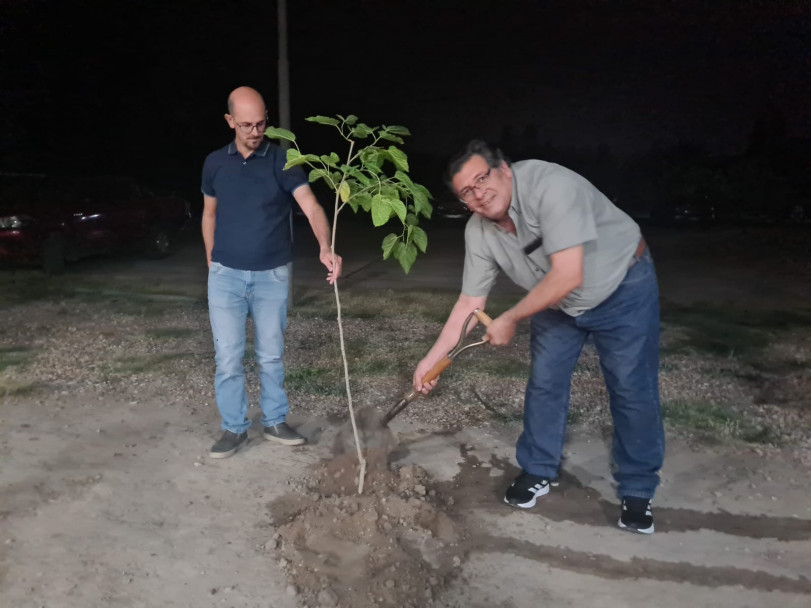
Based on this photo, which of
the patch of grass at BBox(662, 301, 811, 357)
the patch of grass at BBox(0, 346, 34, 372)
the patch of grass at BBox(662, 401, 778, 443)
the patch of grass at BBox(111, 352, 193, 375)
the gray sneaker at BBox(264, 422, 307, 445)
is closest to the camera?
the gray sneaker at BBox(264, 422, 307, 445)

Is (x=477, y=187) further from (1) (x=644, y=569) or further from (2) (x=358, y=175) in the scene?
(1) (x=644, y=569)

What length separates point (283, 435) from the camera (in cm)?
396

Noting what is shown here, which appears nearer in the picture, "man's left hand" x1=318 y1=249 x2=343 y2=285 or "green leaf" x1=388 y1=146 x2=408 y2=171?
"green leaf" x1=388 y1=146 x2=408 y2=171

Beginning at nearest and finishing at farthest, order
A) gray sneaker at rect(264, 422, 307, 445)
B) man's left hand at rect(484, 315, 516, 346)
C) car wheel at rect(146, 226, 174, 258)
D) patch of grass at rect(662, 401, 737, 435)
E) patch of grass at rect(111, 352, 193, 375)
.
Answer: man's left hand at rect(484, 315, 516, 346)
gray sneaker at rect(264, 422, 307, 445)
patch of grass at rect(662, 401, 737, 435)
patch of grass at rect(111, 352, 193, 375)
car wheel at rect(146, 226, 174, 258)

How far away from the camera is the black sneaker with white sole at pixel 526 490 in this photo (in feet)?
10.9

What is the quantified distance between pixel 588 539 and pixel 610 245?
127cm

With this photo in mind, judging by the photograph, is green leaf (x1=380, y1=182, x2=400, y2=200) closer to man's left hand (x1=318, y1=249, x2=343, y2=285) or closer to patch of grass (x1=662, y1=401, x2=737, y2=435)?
man's left hand (x1=318, y1=249, x2=343, y2=285)

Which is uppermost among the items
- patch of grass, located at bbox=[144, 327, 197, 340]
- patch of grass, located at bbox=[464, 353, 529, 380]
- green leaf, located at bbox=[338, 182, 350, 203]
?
green leaf, located at bbox=[338, 182, 350, 203]

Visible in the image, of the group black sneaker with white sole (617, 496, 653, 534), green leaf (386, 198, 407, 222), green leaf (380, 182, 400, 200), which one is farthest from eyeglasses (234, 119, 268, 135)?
black sneaker with white sole (617, 496, 653, 534)

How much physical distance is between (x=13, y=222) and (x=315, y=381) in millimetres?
6595

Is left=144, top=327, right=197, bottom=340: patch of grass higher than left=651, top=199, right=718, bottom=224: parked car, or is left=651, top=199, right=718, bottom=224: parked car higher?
left=144, top=327, right=197, bottom=340: patch of grass

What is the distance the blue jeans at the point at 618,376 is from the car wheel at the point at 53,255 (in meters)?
8.39

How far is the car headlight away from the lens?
9529mm

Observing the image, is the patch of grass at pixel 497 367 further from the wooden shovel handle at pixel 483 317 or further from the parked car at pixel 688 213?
the parked car at pixel 688 213
